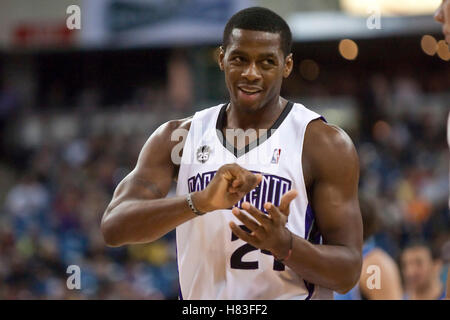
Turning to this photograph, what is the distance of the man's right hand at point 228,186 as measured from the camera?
10.4 feet

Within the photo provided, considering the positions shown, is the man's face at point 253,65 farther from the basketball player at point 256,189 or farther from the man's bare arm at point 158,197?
the man's bare arm at point 158,197

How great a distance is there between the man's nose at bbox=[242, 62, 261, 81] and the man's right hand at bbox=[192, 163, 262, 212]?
1.91 feet

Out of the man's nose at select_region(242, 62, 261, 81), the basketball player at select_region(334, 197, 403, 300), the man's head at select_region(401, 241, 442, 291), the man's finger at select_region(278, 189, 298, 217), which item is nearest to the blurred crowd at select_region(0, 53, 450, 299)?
the man's head at select_region(401, 241, 442, 291)

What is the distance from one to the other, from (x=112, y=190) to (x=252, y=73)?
1040 centimetres

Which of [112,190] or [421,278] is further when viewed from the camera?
[112,190]

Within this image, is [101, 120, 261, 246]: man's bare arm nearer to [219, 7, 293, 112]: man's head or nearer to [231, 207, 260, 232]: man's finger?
[231, 207, 260, 232]: man's finger

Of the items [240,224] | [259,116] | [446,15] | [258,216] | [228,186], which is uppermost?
[446,15]

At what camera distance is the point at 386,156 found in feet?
43.6

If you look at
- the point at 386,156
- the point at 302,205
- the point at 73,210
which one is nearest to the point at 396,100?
the point at 386,156

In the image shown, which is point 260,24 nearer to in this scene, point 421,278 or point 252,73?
point 252,73

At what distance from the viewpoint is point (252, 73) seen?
11.8 ft

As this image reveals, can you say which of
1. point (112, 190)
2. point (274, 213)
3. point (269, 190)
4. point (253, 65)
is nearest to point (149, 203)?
point (269, 190)
